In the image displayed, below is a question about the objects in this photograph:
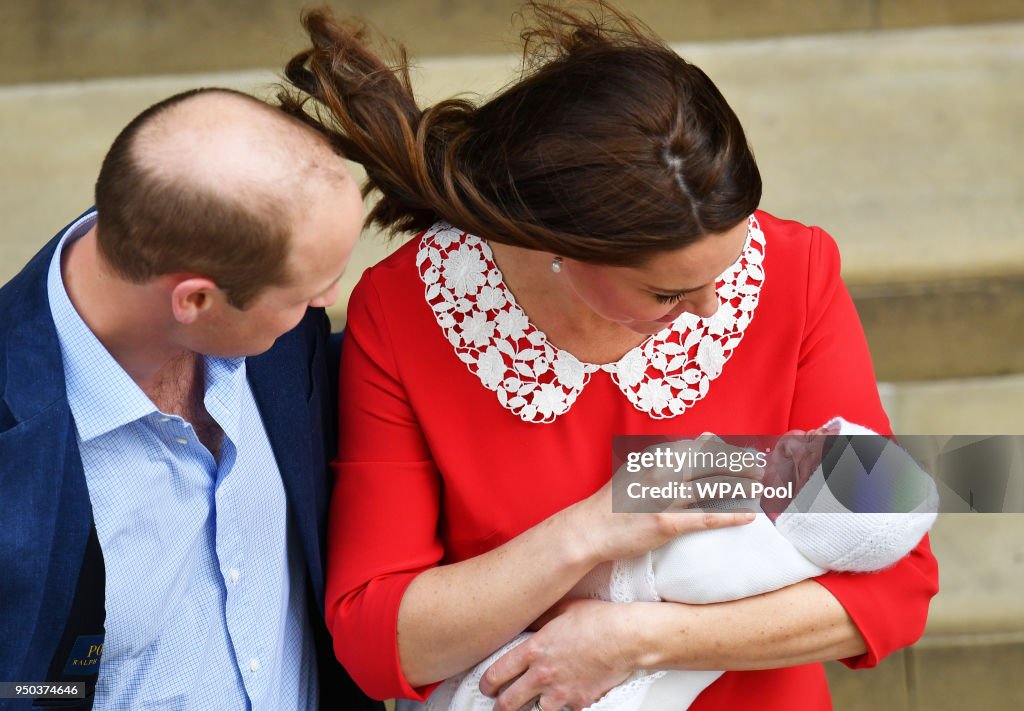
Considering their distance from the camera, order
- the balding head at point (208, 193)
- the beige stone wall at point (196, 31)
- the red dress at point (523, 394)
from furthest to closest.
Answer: the beige stone wall at point (196, 31) → the red dress at point (523, 394) → the balding head at point (208, 193)

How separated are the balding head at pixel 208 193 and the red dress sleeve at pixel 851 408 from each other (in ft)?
2.59

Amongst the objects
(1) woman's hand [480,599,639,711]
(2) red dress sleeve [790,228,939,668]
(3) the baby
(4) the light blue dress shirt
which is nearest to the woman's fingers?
(1) woman's hand [480,599,639,711]

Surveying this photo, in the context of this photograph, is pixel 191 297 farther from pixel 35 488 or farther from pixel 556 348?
pixel 556 348

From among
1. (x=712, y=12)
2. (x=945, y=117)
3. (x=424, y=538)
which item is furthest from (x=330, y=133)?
(x=945, y=117)

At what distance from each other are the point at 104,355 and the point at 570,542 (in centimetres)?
68

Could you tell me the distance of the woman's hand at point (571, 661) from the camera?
1.66m

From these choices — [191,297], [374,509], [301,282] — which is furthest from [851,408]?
[191,297]

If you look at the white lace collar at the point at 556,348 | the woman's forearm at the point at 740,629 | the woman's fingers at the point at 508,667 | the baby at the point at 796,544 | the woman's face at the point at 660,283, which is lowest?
the woman's fingers at the point at 508,667

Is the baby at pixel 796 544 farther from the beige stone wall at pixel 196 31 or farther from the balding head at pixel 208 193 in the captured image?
the beige stone wall at pixel 196 31

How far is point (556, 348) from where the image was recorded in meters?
1.79

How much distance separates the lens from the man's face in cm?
145

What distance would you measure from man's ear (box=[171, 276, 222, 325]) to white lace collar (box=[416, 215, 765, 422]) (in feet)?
1.37

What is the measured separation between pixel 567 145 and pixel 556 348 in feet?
1.21

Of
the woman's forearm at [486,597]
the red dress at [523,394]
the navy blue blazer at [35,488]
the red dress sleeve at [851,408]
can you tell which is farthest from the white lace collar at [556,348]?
the navy blue blazer at [35,488]
